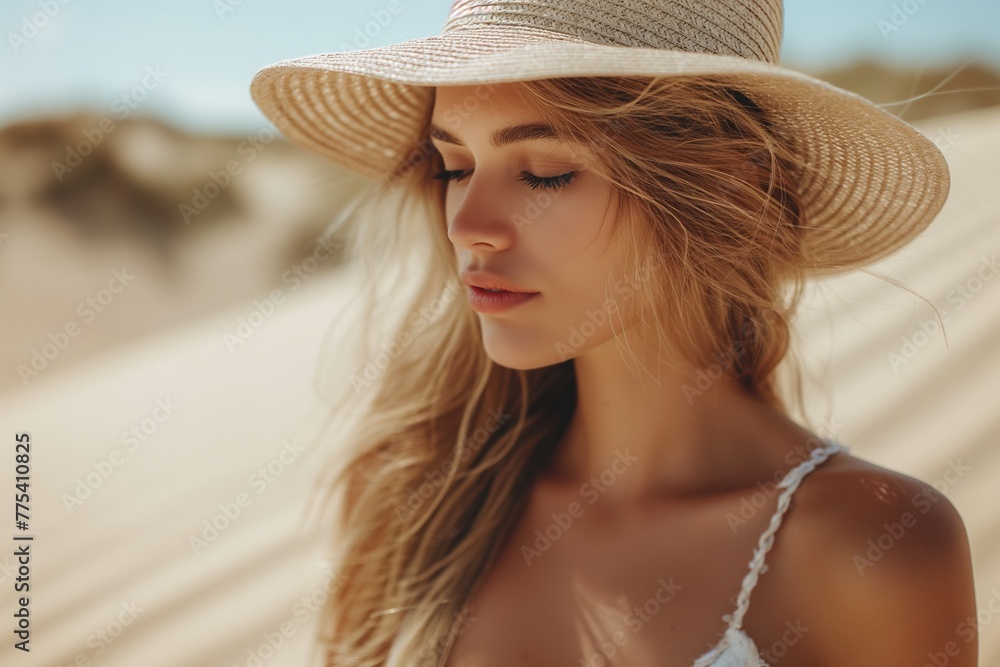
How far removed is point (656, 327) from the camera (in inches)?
43.4

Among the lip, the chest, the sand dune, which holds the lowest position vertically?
the sand dune

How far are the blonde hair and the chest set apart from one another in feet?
0.22

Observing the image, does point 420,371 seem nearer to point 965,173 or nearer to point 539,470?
point 539,470

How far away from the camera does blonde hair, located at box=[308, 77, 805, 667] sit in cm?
97

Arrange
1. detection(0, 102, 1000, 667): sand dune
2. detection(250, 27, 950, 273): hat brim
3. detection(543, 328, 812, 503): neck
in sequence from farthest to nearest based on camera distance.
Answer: detection(0, 102, 1000, 667): sand dune → detection(543, 328, 812, 503): neck → detection(250, 27, 950, 273): hat brim

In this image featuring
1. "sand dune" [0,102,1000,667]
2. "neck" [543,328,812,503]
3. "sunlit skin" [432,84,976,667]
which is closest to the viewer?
"sunlit skin" [432,84,976,667]

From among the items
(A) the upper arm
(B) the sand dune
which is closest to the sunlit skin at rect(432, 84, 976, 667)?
(A) the upper arm

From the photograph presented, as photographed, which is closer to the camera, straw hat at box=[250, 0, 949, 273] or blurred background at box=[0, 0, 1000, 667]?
straw hat at box=[250, 0, 949, 273]

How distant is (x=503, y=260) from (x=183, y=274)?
6759 mm

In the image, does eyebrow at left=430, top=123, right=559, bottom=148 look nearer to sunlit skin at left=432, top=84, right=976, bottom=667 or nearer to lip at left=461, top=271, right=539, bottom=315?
sunlit skin at left=432, top=84, right=976, bottom=667

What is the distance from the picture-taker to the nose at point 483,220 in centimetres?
96

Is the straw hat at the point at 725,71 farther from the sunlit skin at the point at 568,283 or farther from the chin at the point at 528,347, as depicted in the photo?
the chin at the point at 528,347

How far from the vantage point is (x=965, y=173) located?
8.15ft

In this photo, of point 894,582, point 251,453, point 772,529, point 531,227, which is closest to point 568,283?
point 531,227
